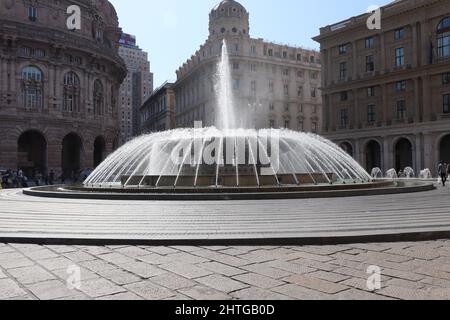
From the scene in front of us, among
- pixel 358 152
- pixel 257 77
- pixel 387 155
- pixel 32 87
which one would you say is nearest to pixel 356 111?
pixel 358 152

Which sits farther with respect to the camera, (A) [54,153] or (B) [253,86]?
(B) [253,86]

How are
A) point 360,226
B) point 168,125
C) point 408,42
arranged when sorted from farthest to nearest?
1. point 168,125
2. point 408,42
3. point 360,226

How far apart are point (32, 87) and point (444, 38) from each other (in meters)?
42.3

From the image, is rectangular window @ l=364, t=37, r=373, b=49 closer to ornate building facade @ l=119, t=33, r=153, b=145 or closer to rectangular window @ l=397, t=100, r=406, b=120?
rectangular window @ l=397, t=100, r=406, b=120

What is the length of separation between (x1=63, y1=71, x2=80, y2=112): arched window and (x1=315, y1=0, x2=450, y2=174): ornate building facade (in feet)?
98.8

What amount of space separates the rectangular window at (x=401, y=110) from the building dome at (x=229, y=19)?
33846 mm

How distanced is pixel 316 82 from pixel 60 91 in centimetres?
A: 4640

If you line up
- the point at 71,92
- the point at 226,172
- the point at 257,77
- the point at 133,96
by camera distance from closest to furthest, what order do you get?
the point at 226,172 < the point at 71,92 < the point at 257,77 < the point at 133,96

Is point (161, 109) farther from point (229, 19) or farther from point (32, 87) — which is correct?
point (32, 87)

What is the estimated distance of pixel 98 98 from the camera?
48.6m

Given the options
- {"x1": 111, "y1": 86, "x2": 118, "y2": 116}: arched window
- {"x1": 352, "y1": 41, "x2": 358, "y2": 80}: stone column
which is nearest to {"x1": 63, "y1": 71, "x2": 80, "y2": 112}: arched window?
{"x1": 111, "y1": 86, "x2": 118, "y2": 116}: arched window

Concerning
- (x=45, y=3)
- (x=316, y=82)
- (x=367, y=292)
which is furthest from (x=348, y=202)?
(x=316, y=82)

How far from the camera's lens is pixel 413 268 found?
479 cm
